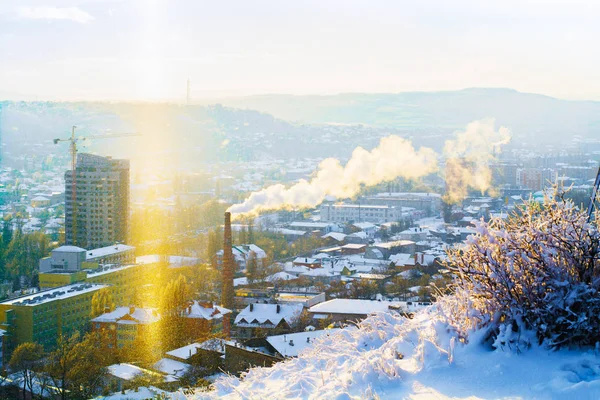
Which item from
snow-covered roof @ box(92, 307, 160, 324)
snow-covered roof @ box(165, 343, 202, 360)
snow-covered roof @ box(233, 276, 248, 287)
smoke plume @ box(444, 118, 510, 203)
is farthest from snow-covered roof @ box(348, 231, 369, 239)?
snow-covered roof @ box(165, 343, 202, 360)

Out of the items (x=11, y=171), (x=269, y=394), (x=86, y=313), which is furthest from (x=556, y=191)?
(x=11, y=171)

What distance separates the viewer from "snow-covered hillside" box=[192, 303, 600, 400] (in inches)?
66.6

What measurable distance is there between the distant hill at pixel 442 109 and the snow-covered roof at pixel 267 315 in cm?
4327

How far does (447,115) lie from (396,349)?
192 ft

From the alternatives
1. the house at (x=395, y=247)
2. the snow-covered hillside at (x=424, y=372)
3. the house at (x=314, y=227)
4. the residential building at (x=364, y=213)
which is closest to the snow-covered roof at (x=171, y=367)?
the snow-covered hillside at (x=424, y=372)

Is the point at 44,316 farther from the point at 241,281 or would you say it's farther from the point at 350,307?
the point at 241,281

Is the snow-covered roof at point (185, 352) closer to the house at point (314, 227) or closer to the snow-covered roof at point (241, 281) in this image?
the snow-covered roof at point (241, 281)

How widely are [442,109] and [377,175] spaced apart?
3044 cm

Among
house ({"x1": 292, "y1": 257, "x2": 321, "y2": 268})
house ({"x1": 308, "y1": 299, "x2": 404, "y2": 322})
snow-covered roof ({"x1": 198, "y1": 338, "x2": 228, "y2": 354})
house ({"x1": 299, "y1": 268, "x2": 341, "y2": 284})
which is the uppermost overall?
snow-covered roof ({"x1": 198, "y1": 338, "x2": 228, "y2": 354})

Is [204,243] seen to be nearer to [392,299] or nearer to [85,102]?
[392,299]

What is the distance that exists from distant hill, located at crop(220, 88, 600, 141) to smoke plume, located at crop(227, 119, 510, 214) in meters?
13.4

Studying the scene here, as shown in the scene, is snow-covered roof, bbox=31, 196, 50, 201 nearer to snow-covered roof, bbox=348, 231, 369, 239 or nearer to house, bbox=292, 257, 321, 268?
snow-covered roof, bbox=348, 231, 369, 239

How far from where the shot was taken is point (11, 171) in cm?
3900

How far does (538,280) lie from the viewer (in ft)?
6.06
